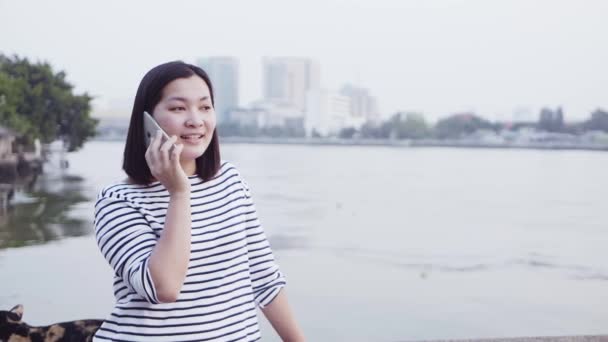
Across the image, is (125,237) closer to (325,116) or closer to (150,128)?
(150,128)

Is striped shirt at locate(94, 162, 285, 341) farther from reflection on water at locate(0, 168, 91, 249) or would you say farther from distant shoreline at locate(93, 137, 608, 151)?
distant shoreline at locate(93, 137, 608, 151)

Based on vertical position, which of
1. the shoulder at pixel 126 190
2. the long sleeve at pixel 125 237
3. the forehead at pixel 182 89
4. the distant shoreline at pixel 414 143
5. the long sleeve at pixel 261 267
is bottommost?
the distant shoreline at pixel 414 143

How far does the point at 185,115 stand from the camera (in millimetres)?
1099

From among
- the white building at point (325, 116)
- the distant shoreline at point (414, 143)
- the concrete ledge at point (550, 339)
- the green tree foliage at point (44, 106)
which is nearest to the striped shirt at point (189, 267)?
the concrete ledge at point (550, 339)

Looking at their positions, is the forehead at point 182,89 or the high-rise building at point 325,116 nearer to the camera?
the forehead at point 182,89

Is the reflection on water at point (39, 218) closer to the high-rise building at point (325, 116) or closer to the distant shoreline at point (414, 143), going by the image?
the distant shoreline at point (414, 143)

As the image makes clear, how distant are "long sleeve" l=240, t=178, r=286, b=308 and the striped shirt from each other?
0.06 meters

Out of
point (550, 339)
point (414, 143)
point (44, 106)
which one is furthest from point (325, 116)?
point (550, 339)

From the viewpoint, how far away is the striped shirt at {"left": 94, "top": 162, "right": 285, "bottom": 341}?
1.04m

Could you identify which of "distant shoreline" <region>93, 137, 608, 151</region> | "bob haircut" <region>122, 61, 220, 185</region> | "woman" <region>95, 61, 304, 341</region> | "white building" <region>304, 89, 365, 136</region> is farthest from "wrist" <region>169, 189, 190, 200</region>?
"white building" <region>304, 89, 365, 136</region>

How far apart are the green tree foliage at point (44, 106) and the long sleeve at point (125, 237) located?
83.9 feet

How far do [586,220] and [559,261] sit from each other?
7.61 meters

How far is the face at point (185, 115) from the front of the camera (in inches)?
43.1

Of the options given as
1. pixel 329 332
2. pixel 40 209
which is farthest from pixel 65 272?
pixel 40 209
